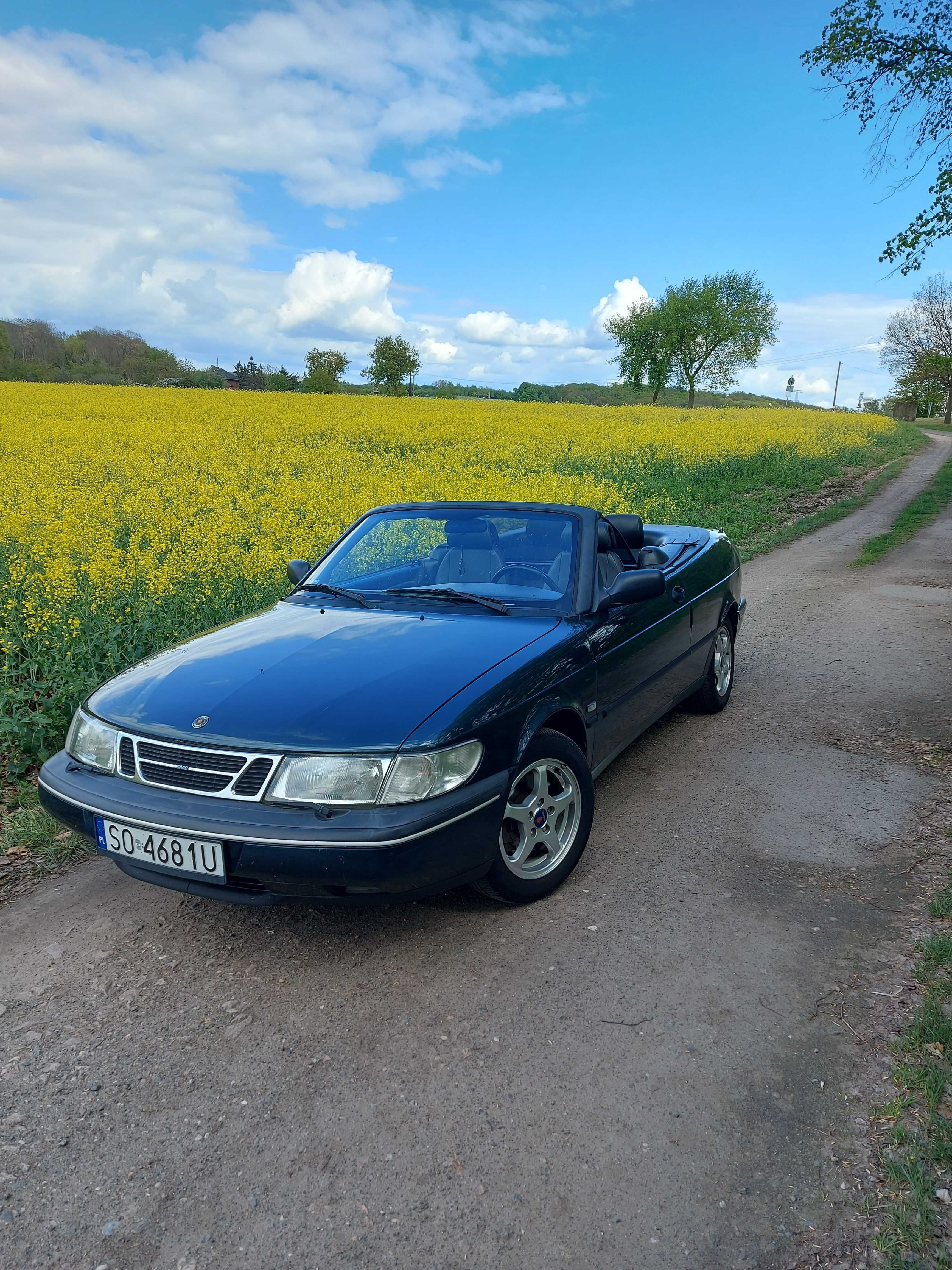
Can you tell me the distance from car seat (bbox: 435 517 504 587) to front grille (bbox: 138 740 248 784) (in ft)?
5.08

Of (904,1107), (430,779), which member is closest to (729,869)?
(904,1107)

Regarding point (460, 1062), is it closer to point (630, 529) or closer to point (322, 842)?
point (322, 842)

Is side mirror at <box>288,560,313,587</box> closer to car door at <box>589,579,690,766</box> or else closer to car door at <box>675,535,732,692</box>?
car door at <box>589,579,690,766</box>

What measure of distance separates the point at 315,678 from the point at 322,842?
67 centimetres

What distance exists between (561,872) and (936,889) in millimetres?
1437

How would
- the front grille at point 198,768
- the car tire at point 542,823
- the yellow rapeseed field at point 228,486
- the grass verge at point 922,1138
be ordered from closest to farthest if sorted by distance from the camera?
1. the grass verge at point 922,1138
2. the front grille at point 198,768
3. the car tire at point 542,823
4. the yellow rapeseed field at point 228,486

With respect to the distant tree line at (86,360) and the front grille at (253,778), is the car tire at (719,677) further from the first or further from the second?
the distant tree line at (86,360)

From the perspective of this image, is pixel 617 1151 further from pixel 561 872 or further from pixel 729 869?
pixel 729 869

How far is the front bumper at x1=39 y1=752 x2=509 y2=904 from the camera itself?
8.12 ft

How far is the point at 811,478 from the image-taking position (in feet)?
62.7

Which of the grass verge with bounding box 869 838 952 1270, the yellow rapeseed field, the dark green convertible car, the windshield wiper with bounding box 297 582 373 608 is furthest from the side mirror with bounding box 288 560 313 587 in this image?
the grass verge with bounding box 869 838 952 1270

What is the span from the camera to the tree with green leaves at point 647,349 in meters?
60.8

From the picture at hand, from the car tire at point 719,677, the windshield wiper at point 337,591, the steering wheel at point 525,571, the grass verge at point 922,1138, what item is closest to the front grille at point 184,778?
the windshield wiper at point 337,591

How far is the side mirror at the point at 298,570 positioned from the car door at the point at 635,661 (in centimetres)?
159
